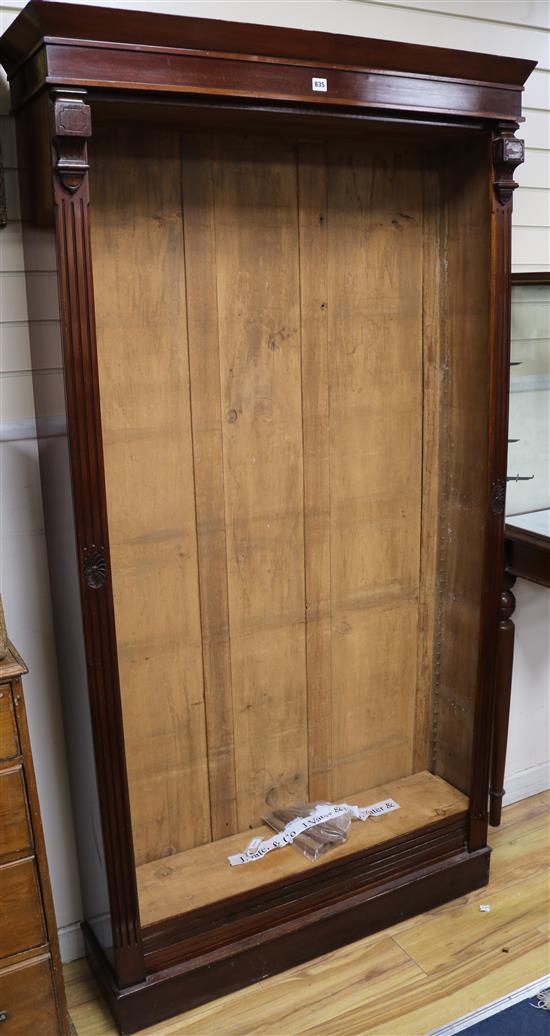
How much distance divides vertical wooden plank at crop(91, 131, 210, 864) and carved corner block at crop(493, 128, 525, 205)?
2.44ft

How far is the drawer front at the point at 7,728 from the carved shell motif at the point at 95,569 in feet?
0.87

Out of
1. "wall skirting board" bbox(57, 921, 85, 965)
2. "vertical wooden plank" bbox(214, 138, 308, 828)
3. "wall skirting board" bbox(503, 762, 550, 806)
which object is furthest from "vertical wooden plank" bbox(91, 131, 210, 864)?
"wall skirting board" bbox(503, 762, 550, 806)

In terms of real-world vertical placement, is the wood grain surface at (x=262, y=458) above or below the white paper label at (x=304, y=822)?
above

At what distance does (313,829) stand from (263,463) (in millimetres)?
976

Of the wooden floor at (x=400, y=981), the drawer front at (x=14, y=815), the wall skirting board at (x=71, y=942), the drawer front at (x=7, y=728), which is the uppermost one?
the drawer front at (x=7, y=728)

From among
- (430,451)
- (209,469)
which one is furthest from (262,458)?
(430,451)

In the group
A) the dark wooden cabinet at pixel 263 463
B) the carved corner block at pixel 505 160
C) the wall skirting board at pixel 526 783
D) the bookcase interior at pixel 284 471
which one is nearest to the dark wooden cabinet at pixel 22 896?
the dark wooden cabinet at pixel 263 463

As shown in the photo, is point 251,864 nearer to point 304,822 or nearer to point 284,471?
point 304,822

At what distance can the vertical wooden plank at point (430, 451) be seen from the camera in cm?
237

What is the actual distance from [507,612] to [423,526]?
403 millimetres

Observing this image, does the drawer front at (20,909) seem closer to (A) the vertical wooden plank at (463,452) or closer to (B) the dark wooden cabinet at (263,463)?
(B) the dark wooden cabinet at (263,463)

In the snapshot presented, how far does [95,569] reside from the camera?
71.3 inches

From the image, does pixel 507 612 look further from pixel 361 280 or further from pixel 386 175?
pixel 386 175

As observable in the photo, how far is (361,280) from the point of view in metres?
2.32
